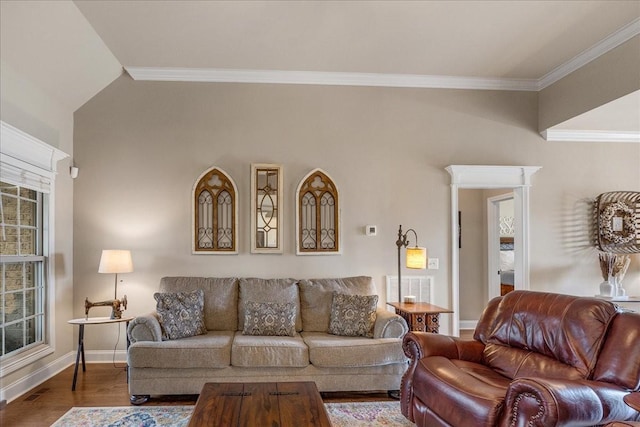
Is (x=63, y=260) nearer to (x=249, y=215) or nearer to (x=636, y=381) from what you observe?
(x=249, y=215)

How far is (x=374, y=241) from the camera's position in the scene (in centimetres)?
494

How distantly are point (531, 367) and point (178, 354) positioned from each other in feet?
8.36

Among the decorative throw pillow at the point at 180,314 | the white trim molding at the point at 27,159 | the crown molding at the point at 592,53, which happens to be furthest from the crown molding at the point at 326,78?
the decorative throw pillow at the point at 180,314

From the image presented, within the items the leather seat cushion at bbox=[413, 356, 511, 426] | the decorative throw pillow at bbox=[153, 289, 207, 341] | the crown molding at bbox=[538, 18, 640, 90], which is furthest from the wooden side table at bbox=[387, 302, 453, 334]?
the crown molding at bbox=[538, 18, 640, 90]

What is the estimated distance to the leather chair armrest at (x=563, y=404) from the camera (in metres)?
2.09

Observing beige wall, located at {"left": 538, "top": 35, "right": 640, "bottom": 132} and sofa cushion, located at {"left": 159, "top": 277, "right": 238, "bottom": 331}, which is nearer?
beige wall, located at {"left": 538, "top": 35, "right": 640, "bottom": 132}

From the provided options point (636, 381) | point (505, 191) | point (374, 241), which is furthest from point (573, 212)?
point (636, 381)

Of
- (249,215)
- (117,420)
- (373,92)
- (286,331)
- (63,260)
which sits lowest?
(117,420)

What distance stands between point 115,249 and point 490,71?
4.37 m

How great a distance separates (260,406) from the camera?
2490 mm

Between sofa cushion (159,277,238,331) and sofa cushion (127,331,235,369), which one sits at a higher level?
sofa cushion (159,277,238,331)

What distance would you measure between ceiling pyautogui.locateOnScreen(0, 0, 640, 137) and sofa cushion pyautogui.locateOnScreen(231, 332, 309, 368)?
266 centimetres

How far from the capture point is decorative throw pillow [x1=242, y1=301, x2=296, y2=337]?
402 centimetres

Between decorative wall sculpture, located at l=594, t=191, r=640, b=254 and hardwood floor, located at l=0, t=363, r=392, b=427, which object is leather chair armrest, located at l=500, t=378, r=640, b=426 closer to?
hardwood floor, located at l=0, t=363, r=392, b=427
